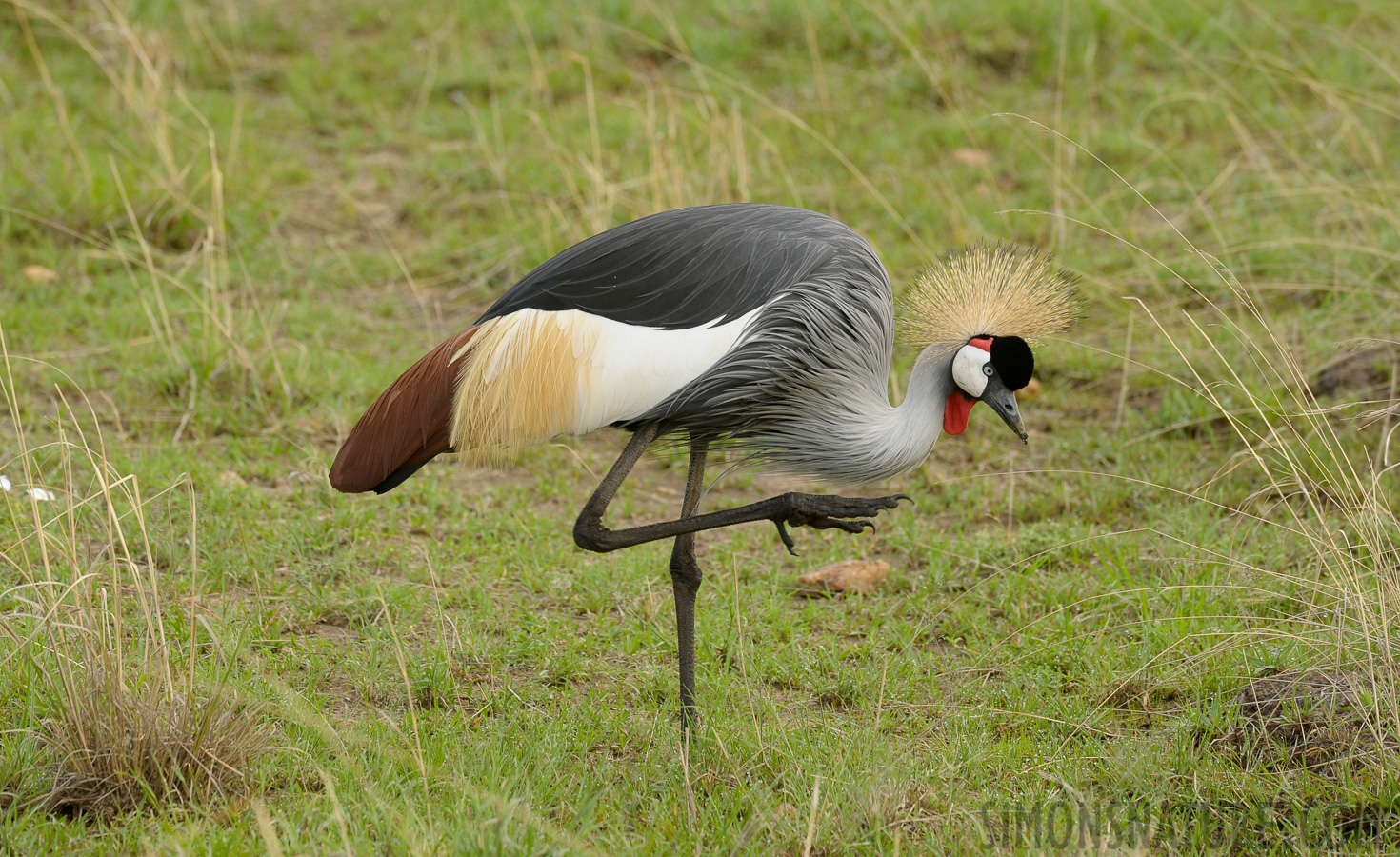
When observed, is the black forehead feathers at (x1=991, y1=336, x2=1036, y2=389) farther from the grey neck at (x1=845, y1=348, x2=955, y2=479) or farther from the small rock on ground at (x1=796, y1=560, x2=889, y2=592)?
the small rock on ground at (x1=796, y1=560, x2=889, y2=592)

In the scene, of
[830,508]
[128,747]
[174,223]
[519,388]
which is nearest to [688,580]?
[830,508]

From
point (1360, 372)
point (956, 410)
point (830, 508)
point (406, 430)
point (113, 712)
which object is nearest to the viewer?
point (113, 712)

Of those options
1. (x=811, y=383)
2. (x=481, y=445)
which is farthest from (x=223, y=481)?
(x=811, y=383)

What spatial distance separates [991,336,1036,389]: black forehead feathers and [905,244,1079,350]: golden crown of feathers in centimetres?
6

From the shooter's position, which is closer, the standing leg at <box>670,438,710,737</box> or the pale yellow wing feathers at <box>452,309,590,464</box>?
the pale yellow wing feathers at <box>452,309,590,464</box>

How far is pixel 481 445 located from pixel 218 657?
2.65 feet

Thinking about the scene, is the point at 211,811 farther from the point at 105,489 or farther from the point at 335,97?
the point at 335,97

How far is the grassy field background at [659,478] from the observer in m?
2.57

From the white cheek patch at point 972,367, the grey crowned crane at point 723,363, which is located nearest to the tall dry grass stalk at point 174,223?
the grey crowned crane at point 723,363

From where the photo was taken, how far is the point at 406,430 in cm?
287

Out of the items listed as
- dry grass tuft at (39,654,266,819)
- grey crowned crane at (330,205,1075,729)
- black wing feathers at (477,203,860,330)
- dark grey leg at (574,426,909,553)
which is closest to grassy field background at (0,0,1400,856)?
dry grass tuft at (39,654,266,819)

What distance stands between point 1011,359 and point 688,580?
90 cm

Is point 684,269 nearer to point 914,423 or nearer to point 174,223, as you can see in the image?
point 914,423

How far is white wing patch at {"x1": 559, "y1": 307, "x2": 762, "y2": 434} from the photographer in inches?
111
